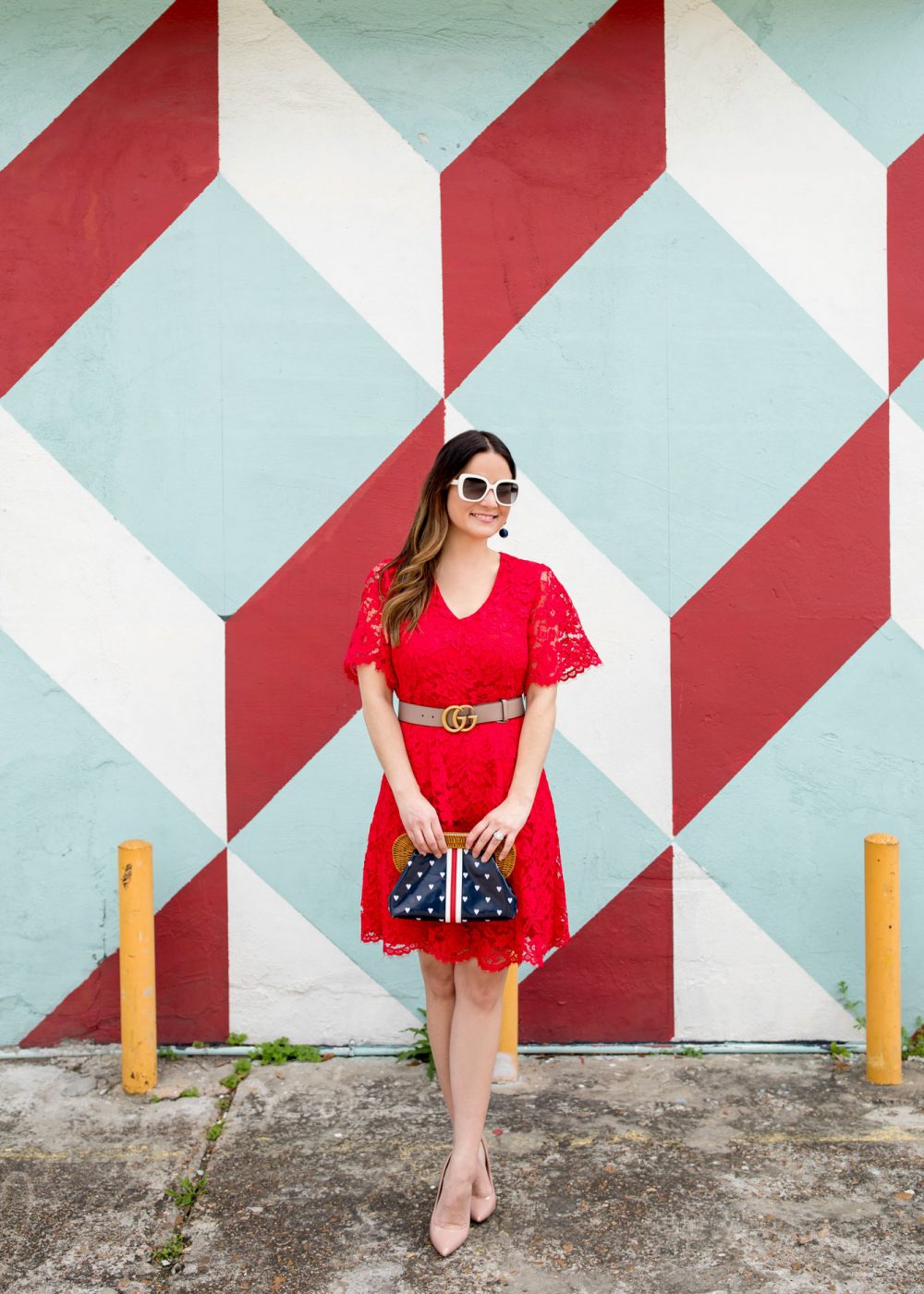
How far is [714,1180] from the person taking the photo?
9.81 feet

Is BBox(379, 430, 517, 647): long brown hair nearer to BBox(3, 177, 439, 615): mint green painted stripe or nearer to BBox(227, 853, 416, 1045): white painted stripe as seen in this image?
BBox(3, 177, 439, 615): mint green painted stripe

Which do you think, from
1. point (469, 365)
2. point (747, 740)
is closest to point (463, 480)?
point (469, 365)

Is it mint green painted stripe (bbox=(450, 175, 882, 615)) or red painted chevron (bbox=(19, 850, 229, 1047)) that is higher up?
mint green painted stripe (bbox=(450, 175, 882, 615))

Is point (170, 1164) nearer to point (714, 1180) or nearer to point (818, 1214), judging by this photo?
point (714, 1180)

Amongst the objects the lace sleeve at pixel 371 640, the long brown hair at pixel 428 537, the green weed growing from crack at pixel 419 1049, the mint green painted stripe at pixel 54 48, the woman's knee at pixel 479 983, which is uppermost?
the mint green painted stripe at pixel 54 48

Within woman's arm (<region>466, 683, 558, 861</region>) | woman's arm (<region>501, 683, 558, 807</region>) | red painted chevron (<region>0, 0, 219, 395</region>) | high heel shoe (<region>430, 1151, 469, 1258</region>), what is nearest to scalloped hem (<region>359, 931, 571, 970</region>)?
woman's arm (<region>466, 683, 558, 861</region>)

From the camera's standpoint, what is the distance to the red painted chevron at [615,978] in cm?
384

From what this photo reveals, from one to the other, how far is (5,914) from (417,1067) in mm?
1440

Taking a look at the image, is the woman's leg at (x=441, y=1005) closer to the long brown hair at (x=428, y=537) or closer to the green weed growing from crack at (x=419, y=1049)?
the long brown hair at (x=428, y=537)

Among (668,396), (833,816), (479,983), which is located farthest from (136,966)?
(668,396)

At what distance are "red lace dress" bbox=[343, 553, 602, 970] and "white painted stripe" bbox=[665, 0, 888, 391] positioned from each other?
1645mm

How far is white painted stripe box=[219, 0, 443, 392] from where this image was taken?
3.76 meters

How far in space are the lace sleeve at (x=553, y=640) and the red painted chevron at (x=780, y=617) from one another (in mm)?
1086

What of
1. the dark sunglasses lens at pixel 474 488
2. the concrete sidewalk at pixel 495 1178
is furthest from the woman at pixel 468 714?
the concrete sidewalk at pixel 495 1178
